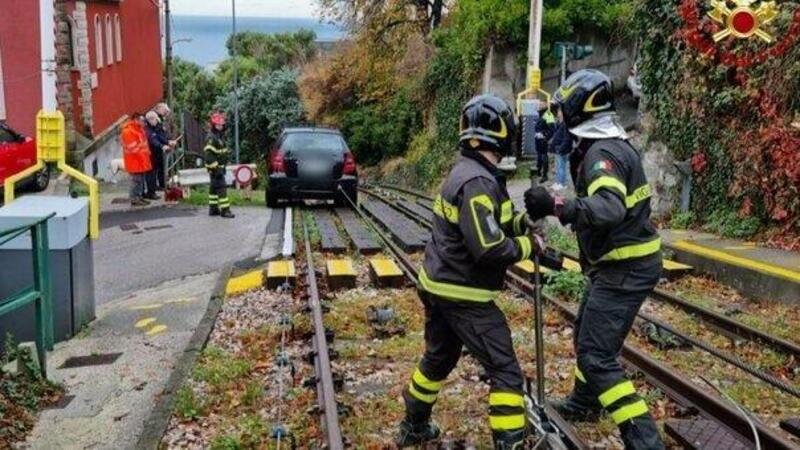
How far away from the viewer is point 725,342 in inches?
288

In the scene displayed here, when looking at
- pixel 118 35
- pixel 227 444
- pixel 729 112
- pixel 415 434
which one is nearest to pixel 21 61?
pixel 118 35

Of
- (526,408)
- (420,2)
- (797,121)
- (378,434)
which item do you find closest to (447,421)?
(378,434)

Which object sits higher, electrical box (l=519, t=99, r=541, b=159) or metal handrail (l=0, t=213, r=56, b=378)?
electrical box (l=519, t=99, r=541, b=159)

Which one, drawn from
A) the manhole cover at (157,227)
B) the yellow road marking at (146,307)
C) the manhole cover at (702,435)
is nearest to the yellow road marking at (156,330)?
the yellow road marking at (146,307)

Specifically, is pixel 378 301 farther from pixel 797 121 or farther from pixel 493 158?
pixel 797 121

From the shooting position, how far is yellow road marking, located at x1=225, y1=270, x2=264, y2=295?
932 centimetres

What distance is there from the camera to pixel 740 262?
9.27 metres

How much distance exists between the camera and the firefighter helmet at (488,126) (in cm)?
443

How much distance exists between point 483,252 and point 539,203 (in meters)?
0.39

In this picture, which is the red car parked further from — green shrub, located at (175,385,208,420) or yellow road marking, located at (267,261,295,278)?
green shrub, located at (175,385,208,420)

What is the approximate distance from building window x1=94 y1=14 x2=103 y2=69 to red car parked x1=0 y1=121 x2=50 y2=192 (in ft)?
20.3

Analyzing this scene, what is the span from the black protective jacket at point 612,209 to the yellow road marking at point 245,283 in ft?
17.9

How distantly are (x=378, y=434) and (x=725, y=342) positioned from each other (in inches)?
144

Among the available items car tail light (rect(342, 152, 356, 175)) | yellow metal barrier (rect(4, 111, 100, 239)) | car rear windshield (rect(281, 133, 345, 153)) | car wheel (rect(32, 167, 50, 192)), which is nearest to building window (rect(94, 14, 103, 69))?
car wheel (rect(32, 167, 50, 192))
